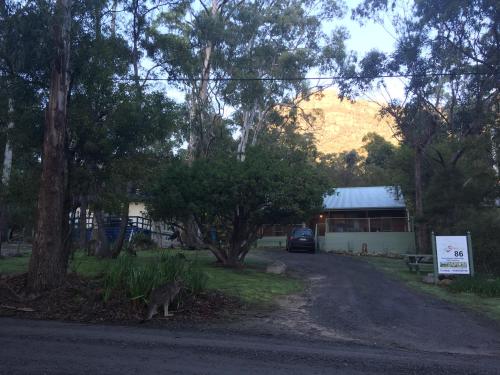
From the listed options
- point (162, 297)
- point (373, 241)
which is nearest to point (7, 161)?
point (162, 297)

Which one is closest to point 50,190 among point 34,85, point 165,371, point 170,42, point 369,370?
point 34,85

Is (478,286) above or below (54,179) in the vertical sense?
below

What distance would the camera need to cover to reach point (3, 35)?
12.4 m

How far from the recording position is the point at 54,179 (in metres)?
11.2

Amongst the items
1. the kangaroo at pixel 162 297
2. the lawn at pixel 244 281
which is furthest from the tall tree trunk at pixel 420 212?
the kangaroo at pixel 162 297

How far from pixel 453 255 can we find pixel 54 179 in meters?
12.2

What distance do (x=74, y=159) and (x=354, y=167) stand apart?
62.7 m

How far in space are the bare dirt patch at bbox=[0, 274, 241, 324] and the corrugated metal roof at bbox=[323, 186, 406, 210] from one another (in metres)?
23.4

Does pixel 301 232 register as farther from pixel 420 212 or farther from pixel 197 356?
pixel 197 356

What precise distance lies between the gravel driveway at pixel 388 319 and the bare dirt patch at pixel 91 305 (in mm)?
1380

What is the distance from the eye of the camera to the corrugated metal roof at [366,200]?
3491cm

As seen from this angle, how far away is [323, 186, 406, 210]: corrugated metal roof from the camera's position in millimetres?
34906

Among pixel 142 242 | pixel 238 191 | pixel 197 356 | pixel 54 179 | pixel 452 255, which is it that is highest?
pixel 238 191

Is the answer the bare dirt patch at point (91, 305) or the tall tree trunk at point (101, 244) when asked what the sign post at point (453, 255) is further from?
the tall tree trunk at point (101, 244)
